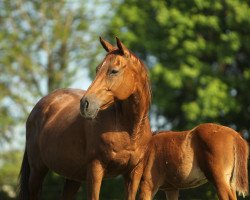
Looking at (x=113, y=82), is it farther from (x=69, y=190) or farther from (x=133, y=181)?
(x=69, y=190)

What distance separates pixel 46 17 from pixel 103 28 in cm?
262

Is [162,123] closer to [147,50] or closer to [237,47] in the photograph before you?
[147,50]

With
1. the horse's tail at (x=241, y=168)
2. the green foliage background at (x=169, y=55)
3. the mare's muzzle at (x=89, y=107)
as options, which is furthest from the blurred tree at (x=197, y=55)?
the mare's muzzle at (x=89, y=107)

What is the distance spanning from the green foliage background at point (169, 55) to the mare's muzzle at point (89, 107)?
1496cm

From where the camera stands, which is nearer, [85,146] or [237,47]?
[85,146]

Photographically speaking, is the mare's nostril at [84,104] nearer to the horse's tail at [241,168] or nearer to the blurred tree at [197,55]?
the horse's tail at [241,168]

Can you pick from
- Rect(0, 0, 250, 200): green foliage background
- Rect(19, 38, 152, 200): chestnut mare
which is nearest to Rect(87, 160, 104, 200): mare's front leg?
Rect(19, 38, 152, 200): chestnut mare

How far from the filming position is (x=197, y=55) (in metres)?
24.0

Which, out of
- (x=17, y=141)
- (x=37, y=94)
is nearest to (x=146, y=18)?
(x=37, y=94)

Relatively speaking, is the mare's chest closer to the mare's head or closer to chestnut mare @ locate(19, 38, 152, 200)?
chestnut mare @ locate(19, 38, 152, 200)

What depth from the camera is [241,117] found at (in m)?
24.0

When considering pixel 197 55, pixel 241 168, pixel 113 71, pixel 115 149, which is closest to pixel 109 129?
pixel 115 149

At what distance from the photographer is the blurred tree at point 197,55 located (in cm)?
Result: 2278

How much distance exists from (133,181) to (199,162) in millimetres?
1021
